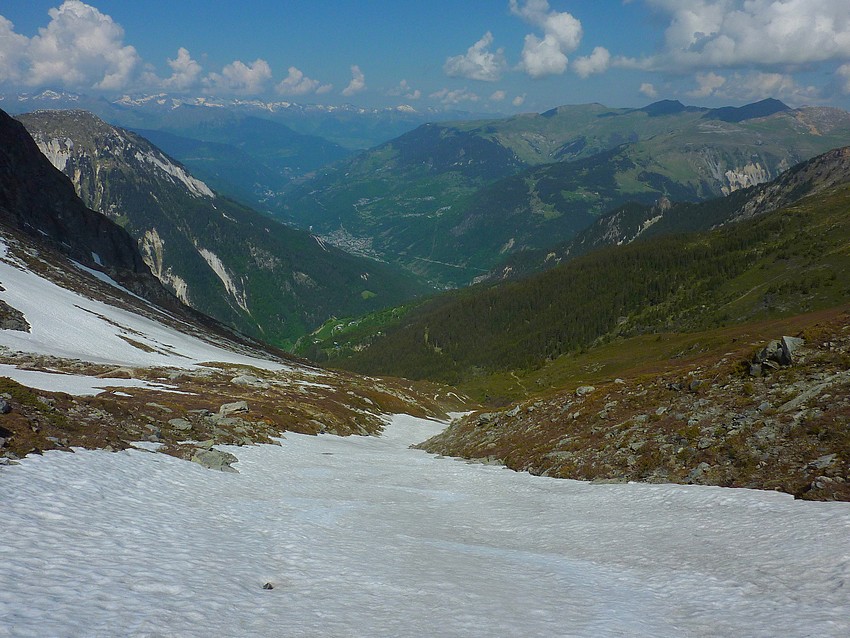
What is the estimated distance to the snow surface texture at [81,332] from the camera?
187 ft

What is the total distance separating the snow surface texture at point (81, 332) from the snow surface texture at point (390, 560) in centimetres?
4619

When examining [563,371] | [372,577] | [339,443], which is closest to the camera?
[372,577]

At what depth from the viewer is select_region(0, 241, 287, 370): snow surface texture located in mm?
57062

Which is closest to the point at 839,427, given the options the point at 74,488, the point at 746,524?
the point at 746,524

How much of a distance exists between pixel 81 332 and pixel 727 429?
72.2 metres

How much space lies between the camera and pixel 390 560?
13.8 metres

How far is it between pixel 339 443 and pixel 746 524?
108ft

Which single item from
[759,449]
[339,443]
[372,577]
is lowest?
[339,443]

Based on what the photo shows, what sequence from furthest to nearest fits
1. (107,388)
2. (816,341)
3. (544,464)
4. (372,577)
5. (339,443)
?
(339,443) < (107,388) < (544,464) < (816,341) < (372,577)

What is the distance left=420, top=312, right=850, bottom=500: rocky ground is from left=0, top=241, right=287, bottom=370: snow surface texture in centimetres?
4895

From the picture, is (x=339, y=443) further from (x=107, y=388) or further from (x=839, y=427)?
(x=839, y=427)

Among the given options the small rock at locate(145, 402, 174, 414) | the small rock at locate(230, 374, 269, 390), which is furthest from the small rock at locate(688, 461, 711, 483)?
the small rock at locate(230, 374, 269, 390)

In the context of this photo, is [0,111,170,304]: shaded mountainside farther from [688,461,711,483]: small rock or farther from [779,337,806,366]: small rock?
[779,337,806,366]: small rock

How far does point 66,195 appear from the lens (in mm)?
145250
